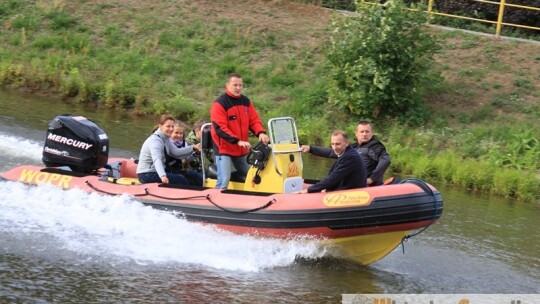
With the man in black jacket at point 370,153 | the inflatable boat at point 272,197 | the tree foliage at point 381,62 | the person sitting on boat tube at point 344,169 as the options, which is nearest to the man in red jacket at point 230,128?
the inflatable boat at point 272,197

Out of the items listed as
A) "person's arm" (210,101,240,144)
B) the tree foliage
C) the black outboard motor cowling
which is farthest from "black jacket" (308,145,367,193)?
the tree foliage

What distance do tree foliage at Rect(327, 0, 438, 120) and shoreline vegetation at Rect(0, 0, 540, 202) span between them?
0.38 m

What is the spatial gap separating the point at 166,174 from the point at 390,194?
2659 millimetres

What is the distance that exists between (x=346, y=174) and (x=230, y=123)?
5.10 ft

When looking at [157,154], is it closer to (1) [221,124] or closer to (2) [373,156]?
(1) [221,124]

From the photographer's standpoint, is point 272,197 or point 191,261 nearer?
point 191,261

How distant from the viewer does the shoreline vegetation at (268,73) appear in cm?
1462

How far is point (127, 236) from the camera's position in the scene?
364 inches

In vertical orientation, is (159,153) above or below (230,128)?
below

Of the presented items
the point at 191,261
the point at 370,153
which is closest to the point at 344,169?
the point at 370,153

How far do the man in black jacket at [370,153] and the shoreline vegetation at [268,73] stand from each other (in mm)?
4704

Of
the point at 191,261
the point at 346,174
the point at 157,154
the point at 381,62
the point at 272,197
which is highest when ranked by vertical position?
the point at 381,62

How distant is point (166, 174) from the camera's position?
9984 mm

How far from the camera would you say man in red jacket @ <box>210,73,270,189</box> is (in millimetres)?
9555
